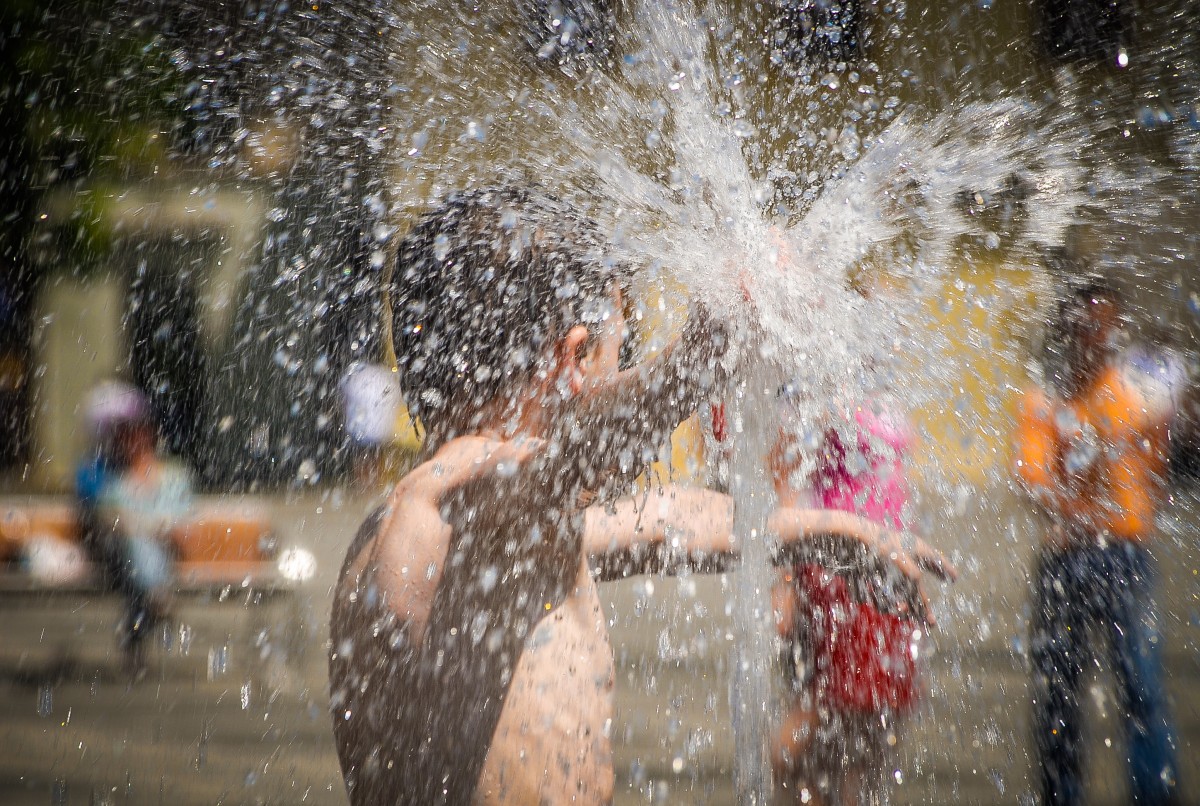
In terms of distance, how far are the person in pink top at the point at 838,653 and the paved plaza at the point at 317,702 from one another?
63cm

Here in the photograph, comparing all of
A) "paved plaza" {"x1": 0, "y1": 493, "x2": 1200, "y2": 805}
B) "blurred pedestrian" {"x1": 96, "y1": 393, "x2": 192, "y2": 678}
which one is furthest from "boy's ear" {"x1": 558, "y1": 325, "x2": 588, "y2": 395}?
"blurred pedestrian" {"x1": 96, "y1": 393, "x2": 192, "y2": 678}

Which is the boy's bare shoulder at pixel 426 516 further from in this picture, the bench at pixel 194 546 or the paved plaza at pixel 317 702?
the bench at pixel 194 546

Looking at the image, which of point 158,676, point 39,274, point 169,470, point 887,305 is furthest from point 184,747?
point 39,274

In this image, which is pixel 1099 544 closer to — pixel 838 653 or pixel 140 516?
pixel 838 653

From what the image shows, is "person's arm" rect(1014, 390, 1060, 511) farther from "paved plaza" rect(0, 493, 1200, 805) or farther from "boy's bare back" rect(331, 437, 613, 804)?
Answer: "boy's bare back" rect(331, 437, 613, 804)

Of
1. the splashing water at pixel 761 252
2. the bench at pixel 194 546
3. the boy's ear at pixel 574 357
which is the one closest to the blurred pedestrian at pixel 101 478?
the bench at pixel 194 546

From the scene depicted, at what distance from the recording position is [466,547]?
1694 millimetres

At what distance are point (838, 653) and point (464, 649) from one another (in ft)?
4.00

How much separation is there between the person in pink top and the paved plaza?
629 mm

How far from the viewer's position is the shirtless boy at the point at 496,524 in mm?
1666

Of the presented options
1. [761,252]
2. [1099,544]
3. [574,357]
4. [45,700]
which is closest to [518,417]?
[574,357]

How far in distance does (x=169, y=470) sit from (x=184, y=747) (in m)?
2.03

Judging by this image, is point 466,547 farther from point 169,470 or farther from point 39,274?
point 39,274

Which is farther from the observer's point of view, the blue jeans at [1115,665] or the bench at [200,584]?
the bench at [200,584]
